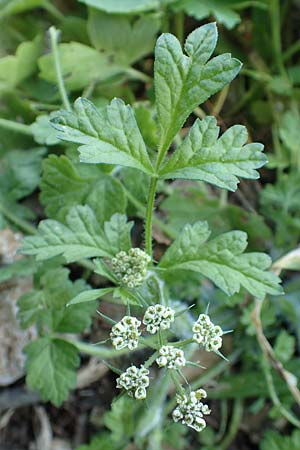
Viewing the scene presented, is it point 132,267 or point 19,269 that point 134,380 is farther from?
point 19,269

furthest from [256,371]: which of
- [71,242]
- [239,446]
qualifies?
[71,242]

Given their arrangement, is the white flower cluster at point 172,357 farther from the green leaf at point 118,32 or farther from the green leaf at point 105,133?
the green leaf at point 118,32

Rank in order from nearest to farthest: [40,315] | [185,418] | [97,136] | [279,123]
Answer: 1. [185,418]
2. [97,136]
3. [40,315]
4. [279,123]

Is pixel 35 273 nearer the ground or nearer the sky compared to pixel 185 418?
nearer the ground

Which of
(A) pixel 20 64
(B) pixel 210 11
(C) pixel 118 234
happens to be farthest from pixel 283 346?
(A) pixel 20 64

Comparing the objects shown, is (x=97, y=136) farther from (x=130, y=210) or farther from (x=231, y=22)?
(x=231, y=22)

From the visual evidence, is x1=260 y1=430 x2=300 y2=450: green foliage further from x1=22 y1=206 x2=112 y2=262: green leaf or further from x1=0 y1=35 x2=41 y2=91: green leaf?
x1=0 y1=35 x2=41 y2=91: green leaf

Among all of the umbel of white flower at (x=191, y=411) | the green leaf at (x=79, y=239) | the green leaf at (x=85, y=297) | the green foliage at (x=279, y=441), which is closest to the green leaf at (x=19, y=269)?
the green leaf at (x=79, y=239)
